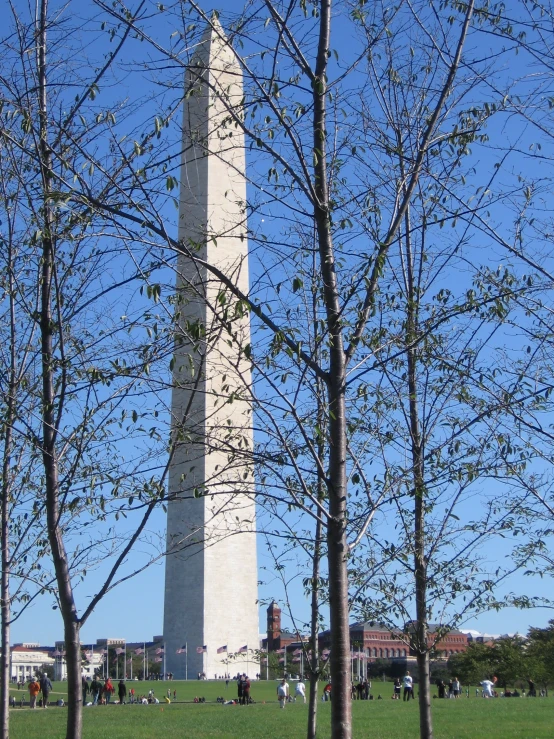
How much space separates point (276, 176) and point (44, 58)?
2666mm

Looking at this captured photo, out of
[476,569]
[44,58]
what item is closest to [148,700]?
[476,569]

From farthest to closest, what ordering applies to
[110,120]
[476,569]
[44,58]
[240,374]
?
[476,569], [44,58], [110,120], [240,374]

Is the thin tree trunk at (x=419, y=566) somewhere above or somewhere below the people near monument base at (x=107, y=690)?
above

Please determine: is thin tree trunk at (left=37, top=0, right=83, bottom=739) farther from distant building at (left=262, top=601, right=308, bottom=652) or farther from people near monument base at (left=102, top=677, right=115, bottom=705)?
people near monument base at (left=102, top=677, right=115, bottom=705)

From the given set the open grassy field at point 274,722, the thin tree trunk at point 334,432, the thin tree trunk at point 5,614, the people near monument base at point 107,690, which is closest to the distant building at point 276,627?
the open grassy field at point 274,722

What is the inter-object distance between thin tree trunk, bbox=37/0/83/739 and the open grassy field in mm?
11800

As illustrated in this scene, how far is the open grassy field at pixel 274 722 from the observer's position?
19047mm

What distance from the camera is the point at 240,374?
586 cm

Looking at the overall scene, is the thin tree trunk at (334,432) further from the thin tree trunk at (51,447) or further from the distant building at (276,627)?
the distant building at (276,627)

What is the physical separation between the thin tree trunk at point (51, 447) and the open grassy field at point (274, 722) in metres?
11.8

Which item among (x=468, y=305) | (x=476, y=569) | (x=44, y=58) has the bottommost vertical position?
(x=476, y=569)

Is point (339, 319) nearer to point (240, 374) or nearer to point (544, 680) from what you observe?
point (240, 374)

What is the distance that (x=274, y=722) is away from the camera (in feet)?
73.0

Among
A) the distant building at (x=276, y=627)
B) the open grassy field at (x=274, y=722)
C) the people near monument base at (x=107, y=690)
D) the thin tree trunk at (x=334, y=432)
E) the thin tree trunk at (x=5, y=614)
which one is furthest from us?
the people near monument base at (x=107, y=690)
